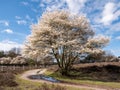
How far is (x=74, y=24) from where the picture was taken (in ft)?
134

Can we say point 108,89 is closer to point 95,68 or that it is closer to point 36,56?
point 36,56

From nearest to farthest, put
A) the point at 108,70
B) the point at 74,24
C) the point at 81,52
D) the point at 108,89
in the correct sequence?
1. the point at 108,89
2. the point at 81,52
3. the point at 74,24
4. the point at 108,70

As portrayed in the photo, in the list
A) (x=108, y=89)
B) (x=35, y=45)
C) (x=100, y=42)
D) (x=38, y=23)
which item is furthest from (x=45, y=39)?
(x=108, y=89)

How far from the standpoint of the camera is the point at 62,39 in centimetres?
3994

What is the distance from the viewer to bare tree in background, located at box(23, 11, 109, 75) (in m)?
39.1

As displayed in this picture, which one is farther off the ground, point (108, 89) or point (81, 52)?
point (81, 52)

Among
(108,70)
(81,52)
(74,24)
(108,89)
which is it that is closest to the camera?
(108,89)

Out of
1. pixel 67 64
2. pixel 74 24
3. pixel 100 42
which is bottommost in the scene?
pixel 67 64

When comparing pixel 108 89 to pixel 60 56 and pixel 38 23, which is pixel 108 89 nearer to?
pixel 60 56

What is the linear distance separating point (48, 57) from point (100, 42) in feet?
32.0

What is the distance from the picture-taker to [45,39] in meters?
39.7

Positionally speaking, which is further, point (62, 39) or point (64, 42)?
point (62, 39)

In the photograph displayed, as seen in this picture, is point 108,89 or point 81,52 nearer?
point 108,89

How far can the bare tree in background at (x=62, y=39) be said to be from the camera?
39125mm
